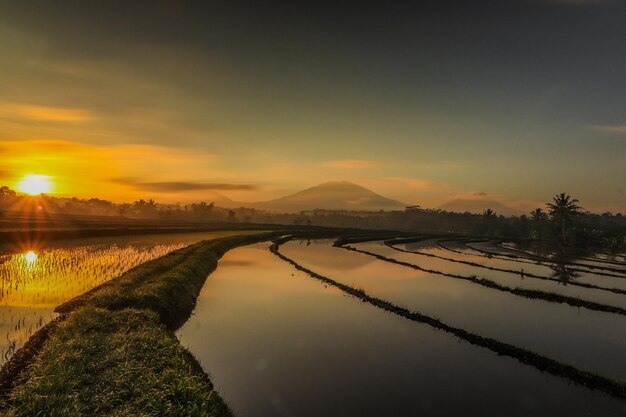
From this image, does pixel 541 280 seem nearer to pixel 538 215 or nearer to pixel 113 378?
pixel 113 378

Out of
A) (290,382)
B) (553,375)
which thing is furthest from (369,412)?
(553,375)

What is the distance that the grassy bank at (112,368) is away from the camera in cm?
848

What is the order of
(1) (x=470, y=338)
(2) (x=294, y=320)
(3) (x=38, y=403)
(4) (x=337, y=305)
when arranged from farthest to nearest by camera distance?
(4) (x=337, y=305), (2) (x=294, y=320), (1) (x=470, y=338), (3) (x=38, y=403)

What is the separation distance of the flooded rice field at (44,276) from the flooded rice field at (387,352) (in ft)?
20.1

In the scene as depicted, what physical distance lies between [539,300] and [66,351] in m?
24.9

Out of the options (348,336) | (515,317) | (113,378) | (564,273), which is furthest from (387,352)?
(564,273)

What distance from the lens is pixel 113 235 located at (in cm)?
5322

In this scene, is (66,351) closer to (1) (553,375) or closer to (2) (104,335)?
(2) (104,335)

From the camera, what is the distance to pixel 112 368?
409 inches

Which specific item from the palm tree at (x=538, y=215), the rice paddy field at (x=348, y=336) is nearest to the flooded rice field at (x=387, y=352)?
the rice paddy field at (x=348, y=336)

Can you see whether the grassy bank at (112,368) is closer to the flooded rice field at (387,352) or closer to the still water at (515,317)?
the flooded rice field at (387,352)

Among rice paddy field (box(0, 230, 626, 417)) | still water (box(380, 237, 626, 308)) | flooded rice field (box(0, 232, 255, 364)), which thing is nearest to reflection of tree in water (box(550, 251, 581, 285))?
still water (box(380, 237, 626, 308))

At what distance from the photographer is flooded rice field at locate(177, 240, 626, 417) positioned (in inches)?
411

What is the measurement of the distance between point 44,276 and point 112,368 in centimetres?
1745
